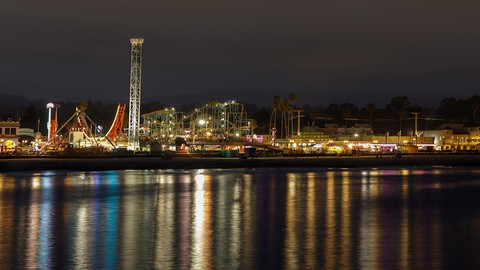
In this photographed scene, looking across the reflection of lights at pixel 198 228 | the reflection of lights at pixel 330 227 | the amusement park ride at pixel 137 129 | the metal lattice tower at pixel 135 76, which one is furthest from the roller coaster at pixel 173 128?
the reflection of lights at pixel 330 227

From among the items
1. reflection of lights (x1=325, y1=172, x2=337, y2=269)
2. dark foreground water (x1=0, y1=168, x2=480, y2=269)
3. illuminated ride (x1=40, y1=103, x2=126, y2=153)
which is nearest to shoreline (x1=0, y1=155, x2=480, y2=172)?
illuminated ride (x1=40, y1=103, x2=126, y2=153)

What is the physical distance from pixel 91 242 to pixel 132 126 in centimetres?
7534

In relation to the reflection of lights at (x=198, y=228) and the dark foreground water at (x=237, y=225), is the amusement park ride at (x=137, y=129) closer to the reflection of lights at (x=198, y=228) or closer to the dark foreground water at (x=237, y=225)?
the dark foreground water at (x=237, y=225)

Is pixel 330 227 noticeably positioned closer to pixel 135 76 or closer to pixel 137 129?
pixel 135 76

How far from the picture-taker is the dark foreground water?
66.9 feet

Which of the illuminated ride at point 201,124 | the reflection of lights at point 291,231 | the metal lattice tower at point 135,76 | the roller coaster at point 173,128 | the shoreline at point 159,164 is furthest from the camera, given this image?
the illuminated ride at point 201,124

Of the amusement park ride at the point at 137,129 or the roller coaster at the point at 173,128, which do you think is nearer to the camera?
the amusement park ride at the point at 137,129

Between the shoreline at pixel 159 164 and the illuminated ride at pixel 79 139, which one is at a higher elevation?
the illuminated ride at pixel 79 139

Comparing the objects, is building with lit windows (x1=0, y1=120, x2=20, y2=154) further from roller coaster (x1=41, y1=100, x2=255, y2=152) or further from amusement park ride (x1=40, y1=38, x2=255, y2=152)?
roller coaster (x1=41, y1=100, x2=255, y2=152)

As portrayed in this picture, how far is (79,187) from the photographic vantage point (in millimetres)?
45625

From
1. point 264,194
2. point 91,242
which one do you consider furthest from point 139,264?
point 264,194

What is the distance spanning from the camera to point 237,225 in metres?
27.7

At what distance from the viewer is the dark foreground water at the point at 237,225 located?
20.4 metres

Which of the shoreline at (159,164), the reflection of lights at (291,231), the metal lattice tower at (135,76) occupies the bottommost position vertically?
the reflection of lights at (291,231)
